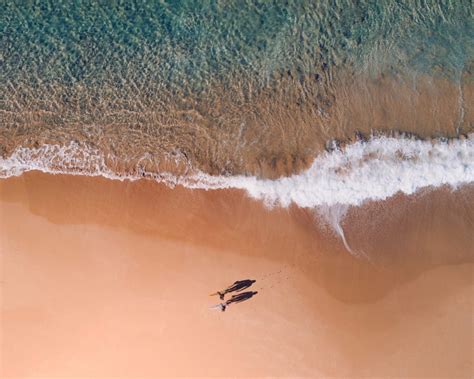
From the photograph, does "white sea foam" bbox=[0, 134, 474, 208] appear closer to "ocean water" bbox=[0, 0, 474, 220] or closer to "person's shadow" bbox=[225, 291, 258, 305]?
"ocean water" bbox=[0, 0, 474, 220]

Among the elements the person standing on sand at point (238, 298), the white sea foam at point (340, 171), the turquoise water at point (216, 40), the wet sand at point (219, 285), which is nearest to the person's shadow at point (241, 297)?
the person standing on sand at point (238, 298)

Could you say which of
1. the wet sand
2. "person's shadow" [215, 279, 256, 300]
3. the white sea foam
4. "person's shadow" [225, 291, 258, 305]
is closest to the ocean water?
the white sea foam

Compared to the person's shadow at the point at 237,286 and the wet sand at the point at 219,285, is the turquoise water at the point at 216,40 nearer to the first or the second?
the wet sand at the point at 219,285

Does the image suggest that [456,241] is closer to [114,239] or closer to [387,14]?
[387,14]

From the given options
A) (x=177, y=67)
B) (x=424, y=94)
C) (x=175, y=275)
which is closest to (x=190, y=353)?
(x=175, y=275)

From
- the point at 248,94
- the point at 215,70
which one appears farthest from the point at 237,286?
the point at 215,70

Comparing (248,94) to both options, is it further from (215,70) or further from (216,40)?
(216,40)
